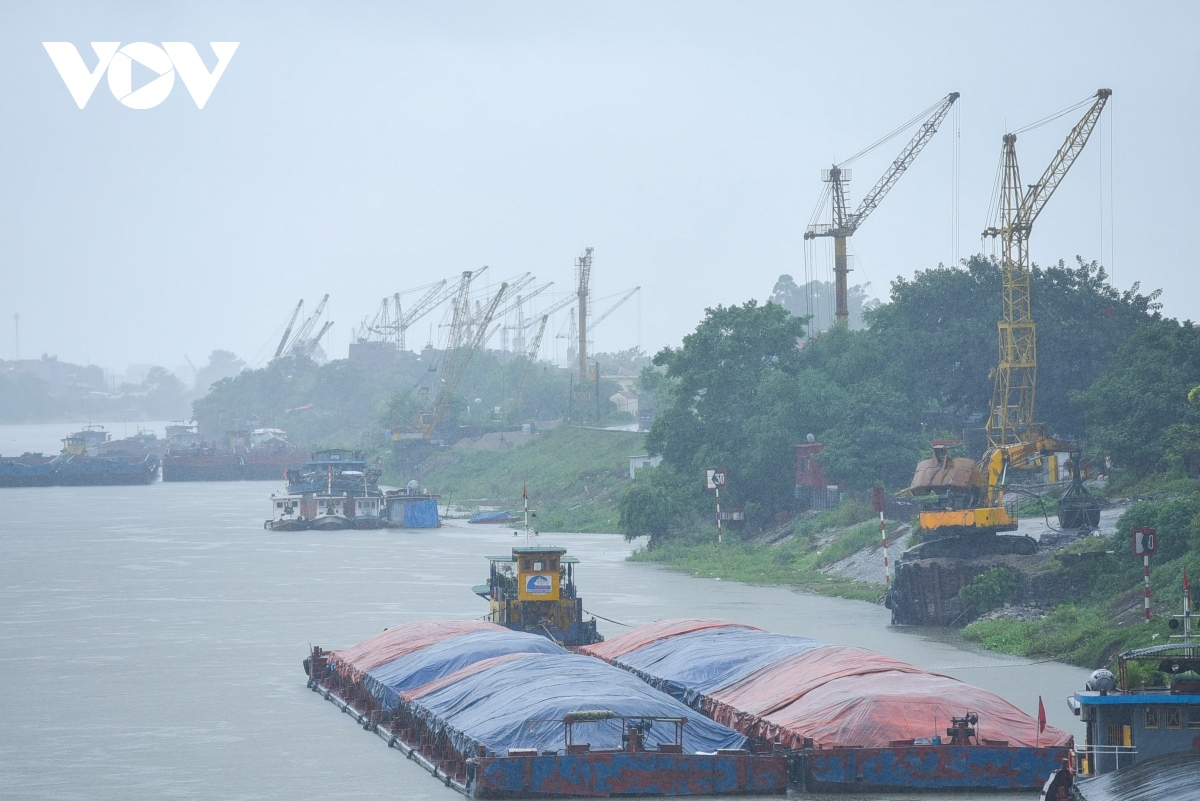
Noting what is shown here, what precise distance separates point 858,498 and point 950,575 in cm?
2038

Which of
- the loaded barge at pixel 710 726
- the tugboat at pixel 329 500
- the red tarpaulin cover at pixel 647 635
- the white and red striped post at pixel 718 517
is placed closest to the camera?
the loaded barge at pixel 710 726

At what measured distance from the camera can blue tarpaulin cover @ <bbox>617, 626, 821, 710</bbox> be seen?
29469 mm

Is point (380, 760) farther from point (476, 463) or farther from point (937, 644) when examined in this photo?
point (476, 463)

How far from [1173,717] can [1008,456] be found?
27.2 meters

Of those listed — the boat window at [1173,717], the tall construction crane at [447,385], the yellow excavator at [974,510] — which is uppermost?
the tall construction crane at [447,385]

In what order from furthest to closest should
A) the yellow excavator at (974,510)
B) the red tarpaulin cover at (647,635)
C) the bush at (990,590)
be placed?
the yellow excavator at (974,510) → the bush at (990,590) → the red tarpaulin cover at (647,635)

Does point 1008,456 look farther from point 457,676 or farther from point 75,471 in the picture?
point 75,471

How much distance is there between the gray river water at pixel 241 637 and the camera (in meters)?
27.4

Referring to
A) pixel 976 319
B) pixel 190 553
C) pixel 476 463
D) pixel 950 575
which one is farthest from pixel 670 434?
pixel 476 463

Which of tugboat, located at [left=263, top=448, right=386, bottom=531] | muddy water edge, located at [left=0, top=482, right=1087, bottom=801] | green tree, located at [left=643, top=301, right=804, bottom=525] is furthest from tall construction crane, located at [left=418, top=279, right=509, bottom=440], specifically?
green tree, located at [left=643, top=301, right=804, bottom=525]

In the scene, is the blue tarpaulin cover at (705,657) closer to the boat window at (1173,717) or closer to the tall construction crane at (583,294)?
the boat window at (1173,717)

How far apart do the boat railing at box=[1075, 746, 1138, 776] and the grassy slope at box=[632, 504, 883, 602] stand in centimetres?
2827

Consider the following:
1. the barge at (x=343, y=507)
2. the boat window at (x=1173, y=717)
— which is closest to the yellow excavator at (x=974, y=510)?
the boat window at (x=1173, y=717)

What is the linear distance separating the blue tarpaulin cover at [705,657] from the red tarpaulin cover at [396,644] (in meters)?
3.60
